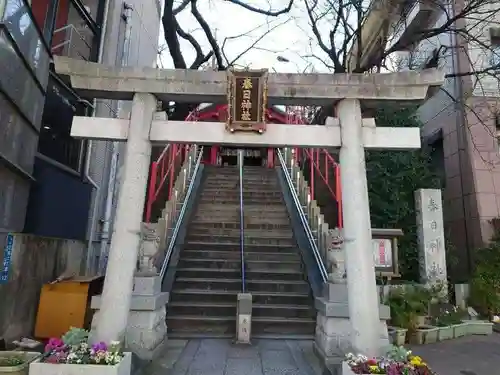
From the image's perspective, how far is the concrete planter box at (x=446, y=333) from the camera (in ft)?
25.9

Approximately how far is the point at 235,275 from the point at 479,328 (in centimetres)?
572

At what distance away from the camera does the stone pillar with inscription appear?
29.9 ft

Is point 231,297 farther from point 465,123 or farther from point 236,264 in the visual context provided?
point 465,123

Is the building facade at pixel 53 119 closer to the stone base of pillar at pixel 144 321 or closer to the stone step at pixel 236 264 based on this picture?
the stone base of pillar at pixel 144 321

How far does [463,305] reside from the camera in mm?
9414

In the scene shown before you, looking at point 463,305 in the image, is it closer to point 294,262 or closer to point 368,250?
point 294,262

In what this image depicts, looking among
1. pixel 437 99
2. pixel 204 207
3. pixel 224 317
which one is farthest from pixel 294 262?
pixel 437 99

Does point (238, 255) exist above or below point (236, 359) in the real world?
above

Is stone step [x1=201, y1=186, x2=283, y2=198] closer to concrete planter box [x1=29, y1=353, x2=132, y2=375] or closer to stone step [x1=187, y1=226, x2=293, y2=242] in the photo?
stone step [x1=187, y1=226, x2=293, y2=242]

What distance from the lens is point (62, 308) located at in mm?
6586

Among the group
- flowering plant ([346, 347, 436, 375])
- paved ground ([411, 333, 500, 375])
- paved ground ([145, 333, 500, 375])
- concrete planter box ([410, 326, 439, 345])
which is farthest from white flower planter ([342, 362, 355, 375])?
concrete planter box ([410, 326, 439, 345])

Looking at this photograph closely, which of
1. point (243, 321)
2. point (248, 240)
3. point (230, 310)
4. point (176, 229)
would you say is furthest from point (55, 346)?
point (248, 240)

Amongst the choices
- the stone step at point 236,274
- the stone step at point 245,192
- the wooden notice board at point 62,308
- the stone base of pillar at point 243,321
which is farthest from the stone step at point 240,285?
the stone step at point 245,192

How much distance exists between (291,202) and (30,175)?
273 inches
